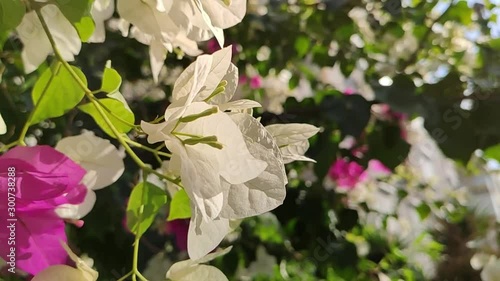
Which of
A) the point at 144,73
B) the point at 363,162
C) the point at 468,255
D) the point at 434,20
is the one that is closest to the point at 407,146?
the point at 363,162

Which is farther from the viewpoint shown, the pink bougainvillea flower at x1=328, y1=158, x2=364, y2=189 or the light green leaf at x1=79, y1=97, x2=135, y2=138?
the pink bougainvillea flower at x1=328, y1=158, x2=364, y2=189

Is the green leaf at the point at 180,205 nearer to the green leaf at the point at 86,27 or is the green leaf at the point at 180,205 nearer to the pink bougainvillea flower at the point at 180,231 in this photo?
the green leaf at the point at 86,27

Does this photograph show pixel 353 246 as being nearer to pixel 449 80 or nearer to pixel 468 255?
pixel 449 80

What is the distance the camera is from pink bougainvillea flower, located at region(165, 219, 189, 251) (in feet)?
1.61

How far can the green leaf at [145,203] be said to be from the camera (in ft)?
0.71

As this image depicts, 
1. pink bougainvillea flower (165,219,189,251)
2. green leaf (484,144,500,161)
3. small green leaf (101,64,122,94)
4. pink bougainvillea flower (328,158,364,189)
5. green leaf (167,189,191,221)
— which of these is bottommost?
pink bougainvillea flower (328,158,364,189)

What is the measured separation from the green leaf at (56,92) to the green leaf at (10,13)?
0.08ft

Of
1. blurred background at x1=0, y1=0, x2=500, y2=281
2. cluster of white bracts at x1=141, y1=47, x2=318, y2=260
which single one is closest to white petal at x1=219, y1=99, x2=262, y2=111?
cluster of white bracts at x1=141, y1=47, x2=318, y2=260

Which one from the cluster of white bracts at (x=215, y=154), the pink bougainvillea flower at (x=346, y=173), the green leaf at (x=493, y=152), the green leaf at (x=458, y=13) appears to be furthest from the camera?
the pink bougainvillea flower at (x=346, y=173)

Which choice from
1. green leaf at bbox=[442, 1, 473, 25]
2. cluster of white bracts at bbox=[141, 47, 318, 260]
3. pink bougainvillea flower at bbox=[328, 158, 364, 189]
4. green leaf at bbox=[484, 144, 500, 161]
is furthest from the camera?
pink bougainvillea flower at bbox=[328, 158, 364, 189]

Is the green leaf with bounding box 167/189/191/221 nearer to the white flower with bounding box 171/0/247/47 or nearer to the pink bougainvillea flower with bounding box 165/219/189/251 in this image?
the white flower with bounding box 171/0/247/47

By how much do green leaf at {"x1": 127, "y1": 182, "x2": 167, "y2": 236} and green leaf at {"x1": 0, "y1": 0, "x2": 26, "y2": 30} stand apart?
7 centimetres

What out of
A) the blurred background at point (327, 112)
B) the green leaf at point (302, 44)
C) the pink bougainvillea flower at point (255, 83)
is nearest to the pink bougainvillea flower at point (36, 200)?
the blurred background at point (327, 112)

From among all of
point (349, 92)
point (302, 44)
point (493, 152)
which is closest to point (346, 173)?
point (349, 92)
